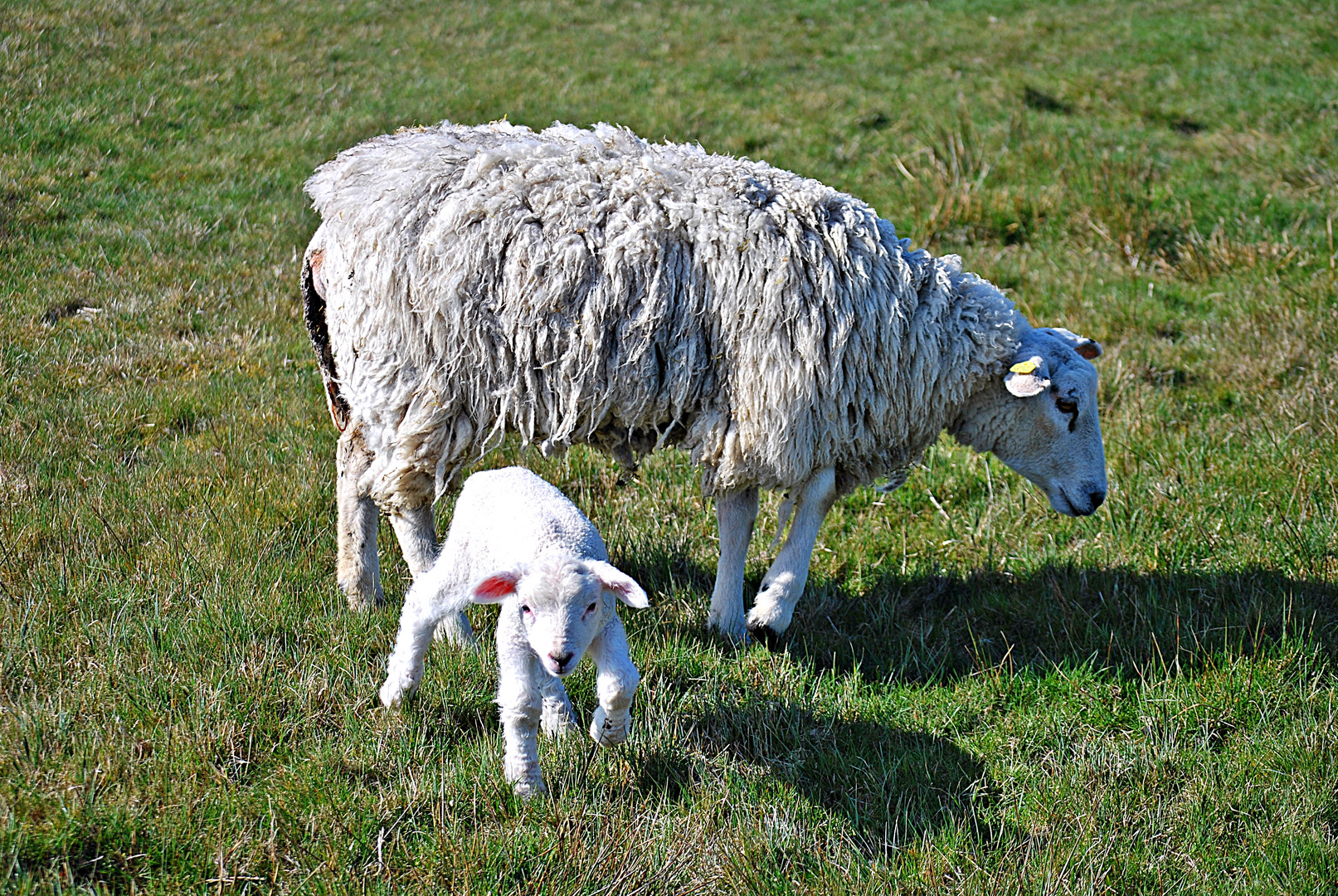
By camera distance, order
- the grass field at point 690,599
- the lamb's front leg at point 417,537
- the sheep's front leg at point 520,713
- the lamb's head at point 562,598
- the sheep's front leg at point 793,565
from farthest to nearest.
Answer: the sheep's front leg at point 793,565, the lamb's front leg at point 417,537, the grass field at point 690,599, the sheep's front leg at point 520,713, the lamb's head at point 562,598

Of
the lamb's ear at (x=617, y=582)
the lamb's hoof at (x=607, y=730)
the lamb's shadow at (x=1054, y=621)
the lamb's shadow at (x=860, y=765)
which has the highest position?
the lamb's ear at (x=617, y=582)

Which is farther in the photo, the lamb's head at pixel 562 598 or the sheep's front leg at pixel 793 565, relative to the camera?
the sheep's front leg at pixel 793 565

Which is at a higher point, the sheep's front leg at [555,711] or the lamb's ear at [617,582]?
the lamb's ear at [617,582]

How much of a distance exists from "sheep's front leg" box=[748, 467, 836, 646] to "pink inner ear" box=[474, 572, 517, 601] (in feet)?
4.85

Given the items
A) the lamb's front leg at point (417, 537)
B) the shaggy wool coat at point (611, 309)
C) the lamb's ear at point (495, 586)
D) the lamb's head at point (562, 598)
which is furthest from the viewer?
the lamb's front leg at point (417, 537)

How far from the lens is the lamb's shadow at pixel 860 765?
316 cm

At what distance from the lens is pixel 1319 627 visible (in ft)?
13.8

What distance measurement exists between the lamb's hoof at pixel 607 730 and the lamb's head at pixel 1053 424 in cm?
212

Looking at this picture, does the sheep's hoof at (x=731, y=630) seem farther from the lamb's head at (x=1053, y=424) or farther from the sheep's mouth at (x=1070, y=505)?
the sheep's mouth at (x=1070, y=505)

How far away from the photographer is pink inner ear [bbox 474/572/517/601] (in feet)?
8.64

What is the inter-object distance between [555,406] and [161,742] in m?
1.56

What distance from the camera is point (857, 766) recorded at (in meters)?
3.35

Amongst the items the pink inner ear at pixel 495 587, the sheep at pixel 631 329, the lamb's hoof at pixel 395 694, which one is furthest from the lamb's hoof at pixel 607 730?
the sheep at pixel 631 329

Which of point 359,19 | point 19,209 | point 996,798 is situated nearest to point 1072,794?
point 996,798
